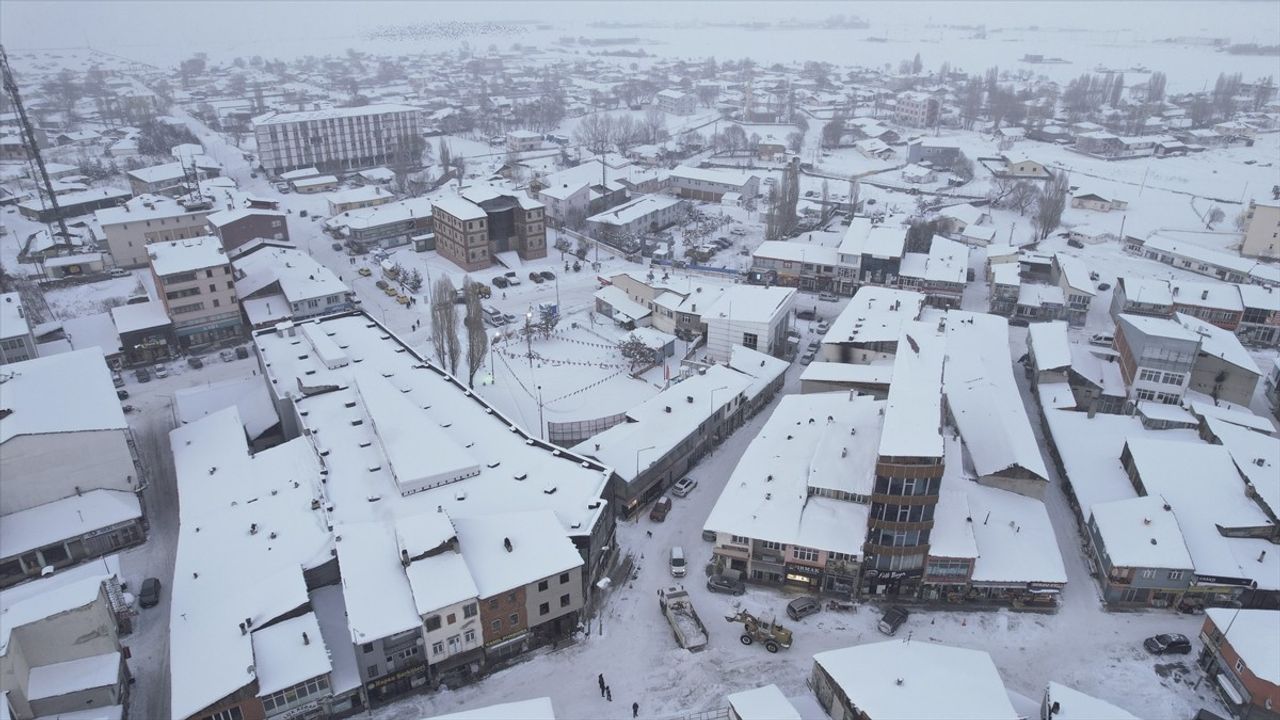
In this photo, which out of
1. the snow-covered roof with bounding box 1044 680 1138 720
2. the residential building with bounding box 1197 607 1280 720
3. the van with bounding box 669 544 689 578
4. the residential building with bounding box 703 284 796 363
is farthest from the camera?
the residential building with bounding box 703 284 796 363

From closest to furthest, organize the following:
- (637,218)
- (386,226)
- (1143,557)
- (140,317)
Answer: (1143,557)
(140,317)
(386,226)
(637,218)

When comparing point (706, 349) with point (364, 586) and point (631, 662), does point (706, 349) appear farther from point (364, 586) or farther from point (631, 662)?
point (364, 586)

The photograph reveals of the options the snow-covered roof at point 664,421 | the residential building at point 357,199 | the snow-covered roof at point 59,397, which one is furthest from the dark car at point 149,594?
the residential building at point 357,199

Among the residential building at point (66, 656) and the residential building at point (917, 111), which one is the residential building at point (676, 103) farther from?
the residential building at point (66, 656)

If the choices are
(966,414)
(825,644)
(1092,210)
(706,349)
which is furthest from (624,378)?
(1092,210)

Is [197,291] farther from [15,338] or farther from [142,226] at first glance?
[142,226]

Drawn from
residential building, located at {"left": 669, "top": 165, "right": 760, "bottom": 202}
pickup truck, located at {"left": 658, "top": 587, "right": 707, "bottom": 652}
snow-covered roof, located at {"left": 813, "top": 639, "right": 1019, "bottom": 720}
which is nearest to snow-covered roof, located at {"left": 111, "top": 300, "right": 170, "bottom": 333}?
pickup truck, located at {"left": 658, "top": 587, "right": 707, "bottom": 652}

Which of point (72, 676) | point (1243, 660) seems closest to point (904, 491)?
point (1243, 660)

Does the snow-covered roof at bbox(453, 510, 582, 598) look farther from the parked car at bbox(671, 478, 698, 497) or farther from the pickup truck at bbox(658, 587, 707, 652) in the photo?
the parked car at bbox(671, 478, 698, 497)
